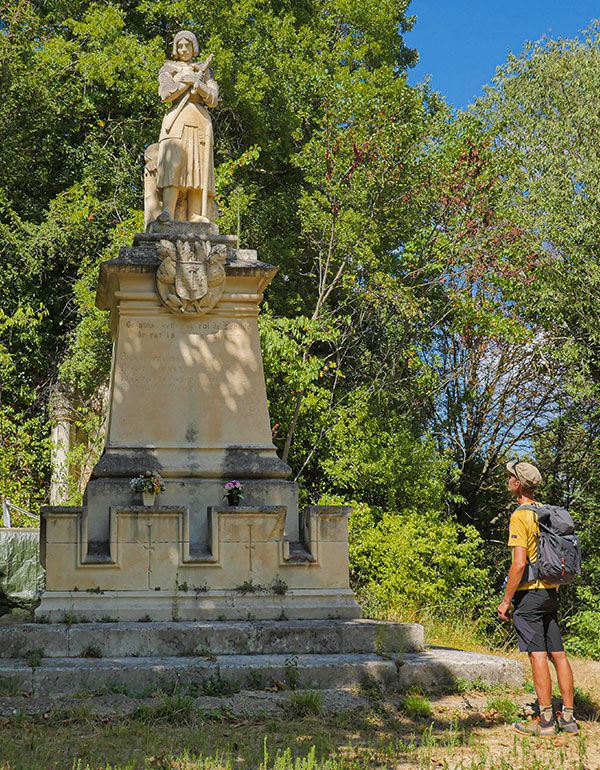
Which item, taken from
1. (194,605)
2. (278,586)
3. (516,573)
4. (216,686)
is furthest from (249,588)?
(516,573)

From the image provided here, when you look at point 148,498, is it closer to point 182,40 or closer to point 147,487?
point 147,487

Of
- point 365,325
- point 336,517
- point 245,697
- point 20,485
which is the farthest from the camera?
point 365,325

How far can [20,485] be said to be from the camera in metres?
16.7

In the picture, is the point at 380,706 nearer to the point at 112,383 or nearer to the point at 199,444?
the point at 199,444

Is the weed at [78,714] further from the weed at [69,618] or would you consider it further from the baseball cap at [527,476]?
the baseball cap at [527,476]

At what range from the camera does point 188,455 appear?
341 inches

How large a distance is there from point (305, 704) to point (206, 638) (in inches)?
56.4

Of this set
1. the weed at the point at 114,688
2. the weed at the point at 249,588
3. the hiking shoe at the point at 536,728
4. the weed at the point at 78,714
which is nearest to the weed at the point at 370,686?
the hiking shoe at the point at 536,728

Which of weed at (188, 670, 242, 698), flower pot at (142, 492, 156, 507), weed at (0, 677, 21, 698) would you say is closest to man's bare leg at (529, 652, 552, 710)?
weed at (188, 670, 242, 698)

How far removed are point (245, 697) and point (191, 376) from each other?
3.68m

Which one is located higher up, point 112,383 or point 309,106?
point 309,106

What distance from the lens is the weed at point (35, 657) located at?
6.38 meters

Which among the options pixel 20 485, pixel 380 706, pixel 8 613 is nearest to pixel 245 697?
pixel 380 706

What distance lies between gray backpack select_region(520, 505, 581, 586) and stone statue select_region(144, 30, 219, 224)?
207 inches
